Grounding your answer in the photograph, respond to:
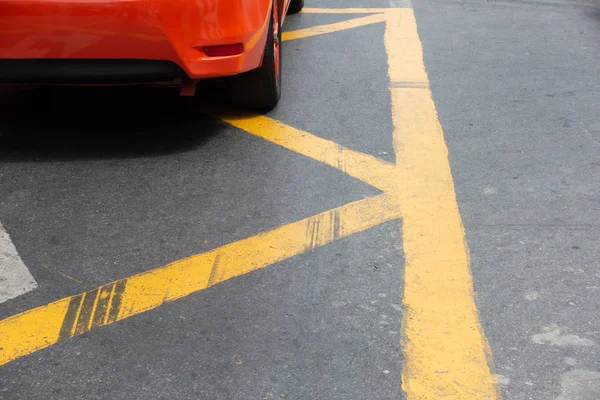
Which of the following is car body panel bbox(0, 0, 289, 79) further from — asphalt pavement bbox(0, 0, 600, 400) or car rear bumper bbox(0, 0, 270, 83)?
asphalt pavement bbox(0, 0, 600, 400)

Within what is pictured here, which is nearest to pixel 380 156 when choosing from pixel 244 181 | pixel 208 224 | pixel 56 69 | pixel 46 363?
pixel 244 181

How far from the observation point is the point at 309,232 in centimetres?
419

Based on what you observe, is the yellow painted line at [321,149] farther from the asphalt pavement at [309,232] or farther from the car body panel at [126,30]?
the car body panel at [126,30]

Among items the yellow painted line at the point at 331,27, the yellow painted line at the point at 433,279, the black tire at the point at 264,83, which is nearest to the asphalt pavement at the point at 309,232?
the yellow painted line at the point at 433,279

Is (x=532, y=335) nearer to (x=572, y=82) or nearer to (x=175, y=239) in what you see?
(x=175, y=239)

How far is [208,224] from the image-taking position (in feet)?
14.0

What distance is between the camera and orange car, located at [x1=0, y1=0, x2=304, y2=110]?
4656 mm

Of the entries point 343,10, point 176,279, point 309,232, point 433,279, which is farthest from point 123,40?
point 343,10

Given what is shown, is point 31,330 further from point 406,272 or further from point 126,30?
point 126,30

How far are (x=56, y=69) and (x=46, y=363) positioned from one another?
2.05 meters

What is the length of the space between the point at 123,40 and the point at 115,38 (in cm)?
4

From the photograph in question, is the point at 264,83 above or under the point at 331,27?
above

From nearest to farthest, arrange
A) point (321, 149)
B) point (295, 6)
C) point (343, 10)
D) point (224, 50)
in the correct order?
point (224, 50), point (321, 149), point (295, 6), point (343, 10)

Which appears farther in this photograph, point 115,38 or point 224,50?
point 224,50
